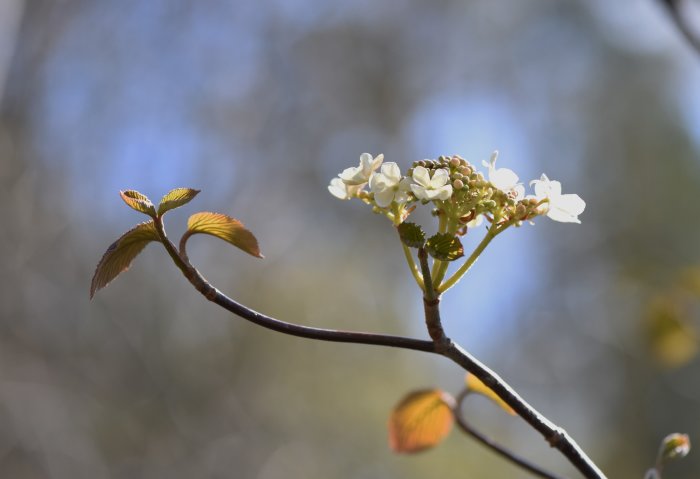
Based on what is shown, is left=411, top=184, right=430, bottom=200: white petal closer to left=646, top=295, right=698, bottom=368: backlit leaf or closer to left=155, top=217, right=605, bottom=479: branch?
left=155, top=217, right=605, bottom=479: branch

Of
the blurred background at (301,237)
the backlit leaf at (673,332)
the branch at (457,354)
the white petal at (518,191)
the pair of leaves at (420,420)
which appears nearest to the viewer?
the branch at (457,354)

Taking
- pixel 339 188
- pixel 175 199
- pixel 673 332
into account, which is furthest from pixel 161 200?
pixel 673 332

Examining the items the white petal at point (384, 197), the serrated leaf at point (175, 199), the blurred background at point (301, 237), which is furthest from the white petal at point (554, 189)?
the blurred background at point (301, 237)

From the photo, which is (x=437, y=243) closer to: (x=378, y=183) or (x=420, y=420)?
(x=378, y=183)

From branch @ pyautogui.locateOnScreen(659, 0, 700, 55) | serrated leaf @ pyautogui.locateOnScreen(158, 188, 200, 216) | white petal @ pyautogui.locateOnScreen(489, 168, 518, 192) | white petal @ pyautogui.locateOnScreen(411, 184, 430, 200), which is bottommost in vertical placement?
serrated leaf @ pyautogui.locateOnScreen(158, 188, 200, 216)

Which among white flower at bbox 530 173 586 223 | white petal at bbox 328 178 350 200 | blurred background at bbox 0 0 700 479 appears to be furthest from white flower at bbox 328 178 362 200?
blurred background at bbox 0 0 700 479

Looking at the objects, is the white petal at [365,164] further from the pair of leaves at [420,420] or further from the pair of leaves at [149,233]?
the pair of leaves at [420,420]

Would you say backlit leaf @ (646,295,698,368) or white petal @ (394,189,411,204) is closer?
white petal @ (394,189,411,204)

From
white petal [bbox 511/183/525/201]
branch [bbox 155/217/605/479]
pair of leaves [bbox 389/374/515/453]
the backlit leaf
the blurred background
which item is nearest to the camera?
branch [bbox 155/217/605/479]
